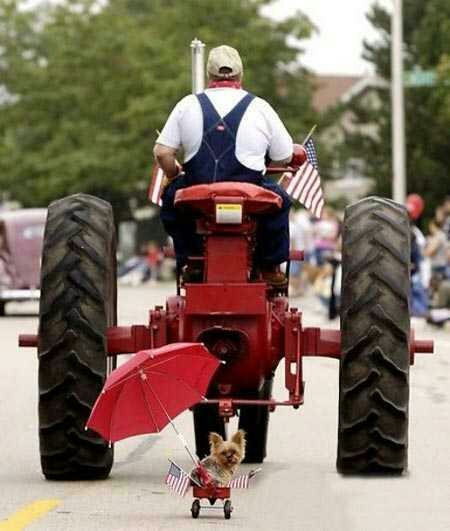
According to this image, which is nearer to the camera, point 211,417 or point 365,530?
point 365,530

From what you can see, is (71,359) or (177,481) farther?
(71,359)

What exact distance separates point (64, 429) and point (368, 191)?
77513 mm

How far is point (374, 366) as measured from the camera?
35.8ft

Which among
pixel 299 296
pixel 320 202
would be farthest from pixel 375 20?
pixel 320 202

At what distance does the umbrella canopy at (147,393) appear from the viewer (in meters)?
9.56

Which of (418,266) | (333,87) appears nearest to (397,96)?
(418,266)

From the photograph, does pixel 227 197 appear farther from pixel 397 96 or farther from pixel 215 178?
pixel 397 96

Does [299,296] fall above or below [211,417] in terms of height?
below

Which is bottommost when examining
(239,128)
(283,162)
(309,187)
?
(309,187)

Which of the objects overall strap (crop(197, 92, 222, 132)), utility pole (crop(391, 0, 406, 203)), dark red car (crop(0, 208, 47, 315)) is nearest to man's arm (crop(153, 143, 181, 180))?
overall strap (crop(197, 92, 222, 132))

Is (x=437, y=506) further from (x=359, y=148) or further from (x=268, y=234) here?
(x=359, y=148)

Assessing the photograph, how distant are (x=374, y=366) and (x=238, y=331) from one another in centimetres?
68

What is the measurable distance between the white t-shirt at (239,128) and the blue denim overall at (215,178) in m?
0.02

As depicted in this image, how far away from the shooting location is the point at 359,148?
8831 centimetres
